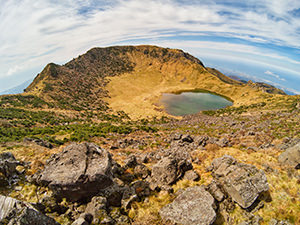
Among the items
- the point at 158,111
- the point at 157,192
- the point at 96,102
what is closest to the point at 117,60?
the point at 96,102

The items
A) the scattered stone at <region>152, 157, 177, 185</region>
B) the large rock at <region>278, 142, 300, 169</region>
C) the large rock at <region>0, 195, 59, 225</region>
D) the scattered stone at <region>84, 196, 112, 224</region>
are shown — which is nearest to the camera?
the large rock at <region>0, 195, 59, 225</region>

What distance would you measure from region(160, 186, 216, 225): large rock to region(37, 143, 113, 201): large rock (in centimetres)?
382

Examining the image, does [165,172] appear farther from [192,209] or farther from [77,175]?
[77,175]

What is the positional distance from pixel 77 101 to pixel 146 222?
79200 mm

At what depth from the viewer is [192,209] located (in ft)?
24.8

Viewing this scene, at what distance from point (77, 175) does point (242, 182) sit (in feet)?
A: 32.2

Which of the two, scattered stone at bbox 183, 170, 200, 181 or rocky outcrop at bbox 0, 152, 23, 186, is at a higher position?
rocky outcrop at bbox 0, 152, 23, 186

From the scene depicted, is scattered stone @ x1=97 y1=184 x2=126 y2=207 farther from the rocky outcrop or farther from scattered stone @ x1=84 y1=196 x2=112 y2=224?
the rocky outcrop

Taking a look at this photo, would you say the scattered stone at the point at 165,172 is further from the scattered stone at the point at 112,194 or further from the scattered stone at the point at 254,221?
the scattered stone at the point at 254,221

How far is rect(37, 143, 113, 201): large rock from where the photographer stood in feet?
25.0

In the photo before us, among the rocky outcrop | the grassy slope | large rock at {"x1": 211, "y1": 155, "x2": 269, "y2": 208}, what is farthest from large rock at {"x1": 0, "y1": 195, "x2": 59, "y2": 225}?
the grassy slope

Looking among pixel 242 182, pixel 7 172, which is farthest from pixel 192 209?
pixel 7 172

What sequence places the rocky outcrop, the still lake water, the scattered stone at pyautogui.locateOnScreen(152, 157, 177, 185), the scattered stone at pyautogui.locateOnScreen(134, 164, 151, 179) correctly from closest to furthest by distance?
1. the rocky outcrop
2. the scattered stone at pyautogui.locateOnScreen(152, 157, 177, 185)
3. the scattered stone at pyautogui.locateOnScreen(134, 164, 151, 179)
4. the still lake water

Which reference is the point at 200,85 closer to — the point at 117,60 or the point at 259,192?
the point at 117,60
